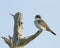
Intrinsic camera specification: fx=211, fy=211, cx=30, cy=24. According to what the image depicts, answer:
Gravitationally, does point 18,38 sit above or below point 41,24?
above

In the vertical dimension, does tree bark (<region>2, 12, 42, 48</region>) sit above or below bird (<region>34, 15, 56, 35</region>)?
above

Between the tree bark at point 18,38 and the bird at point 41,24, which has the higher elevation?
the tree bark at point 18,38

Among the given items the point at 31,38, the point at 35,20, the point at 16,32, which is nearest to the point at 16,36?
the point at 16,32

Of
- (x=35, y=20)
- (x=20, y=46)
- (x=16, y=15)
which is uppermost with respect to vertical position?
(x=16, y=15)

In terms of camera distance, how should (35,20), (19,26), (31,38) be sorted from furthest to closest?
(35,20)
(19,26)
(31,38)

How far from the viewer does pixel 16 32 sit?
542cm

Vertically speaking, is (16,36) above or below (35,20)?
above

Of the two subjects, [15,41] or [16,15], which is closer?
[15,41]

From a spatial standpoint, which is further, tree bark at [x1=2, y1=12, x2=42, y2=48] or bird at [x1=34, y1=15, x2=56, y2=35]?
bird at [x1=34, y1=15, x2=56, y2=35]

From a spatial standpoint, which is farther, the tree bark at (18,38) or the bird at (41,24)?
the bird at (41,24)

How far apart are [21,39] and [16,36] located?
0.57 feet

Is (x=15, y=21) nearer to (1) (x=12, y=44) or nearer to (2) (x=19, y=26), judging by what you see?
(2) (x=19, y=26)

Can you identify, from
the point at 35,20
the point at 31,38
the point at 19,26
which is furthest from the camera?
the point at 35,20

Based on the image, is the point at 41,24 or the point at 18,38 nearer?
the point at 18,38
